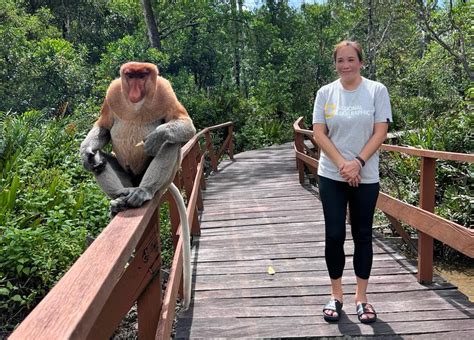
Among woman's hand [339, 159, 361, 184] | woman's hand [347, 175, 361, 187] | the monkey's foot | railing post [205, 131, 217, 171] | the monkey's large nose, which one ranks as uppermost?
the monkey's large nose

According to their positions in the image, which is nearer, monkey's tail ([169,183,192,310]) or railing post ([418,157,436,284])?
monkey's tail ([169,183,192,310])

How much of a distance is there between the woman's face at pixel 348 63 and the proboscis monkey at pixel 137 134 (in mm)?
908

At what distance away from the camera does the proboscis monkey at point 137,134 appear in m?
2.22

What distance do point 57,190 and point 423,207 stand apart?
4313mm

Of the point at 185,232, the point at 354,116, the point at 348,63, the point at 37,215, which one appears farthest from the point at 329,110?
the point at 37,215

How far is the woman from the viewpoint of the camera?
2498 millimetres

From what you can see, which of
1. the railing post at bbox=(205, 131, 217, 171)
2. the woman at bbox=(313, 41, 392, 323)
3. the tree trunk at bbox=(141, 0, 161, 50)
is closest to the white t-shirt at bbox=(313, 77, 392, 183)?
the woman at bbox=(313, 41, 392, 323)

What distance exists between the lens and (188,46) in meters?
16.5

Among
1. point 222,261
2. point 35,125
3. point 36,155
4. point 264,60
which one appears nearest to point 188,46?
point 264,60

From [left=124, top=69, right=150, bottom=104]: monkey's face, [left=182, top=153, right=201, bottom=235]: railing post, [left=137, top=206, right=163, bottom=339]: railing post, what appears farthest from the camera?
[left=182, top=153, right=201, bottom=235]: railing post

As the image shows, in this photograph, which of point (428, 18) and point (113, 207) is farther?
point (428, 18)

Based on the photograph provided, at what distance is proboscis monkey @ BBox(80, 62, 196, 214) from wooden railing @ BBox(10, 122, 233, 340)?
10.4 inches

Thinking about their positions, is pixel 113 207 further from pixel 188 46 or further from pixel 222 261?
pixel 188 46

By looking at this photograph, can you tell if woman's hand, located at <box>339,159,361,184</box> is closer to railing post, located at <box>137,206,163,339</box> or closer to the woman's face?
the woman's face
